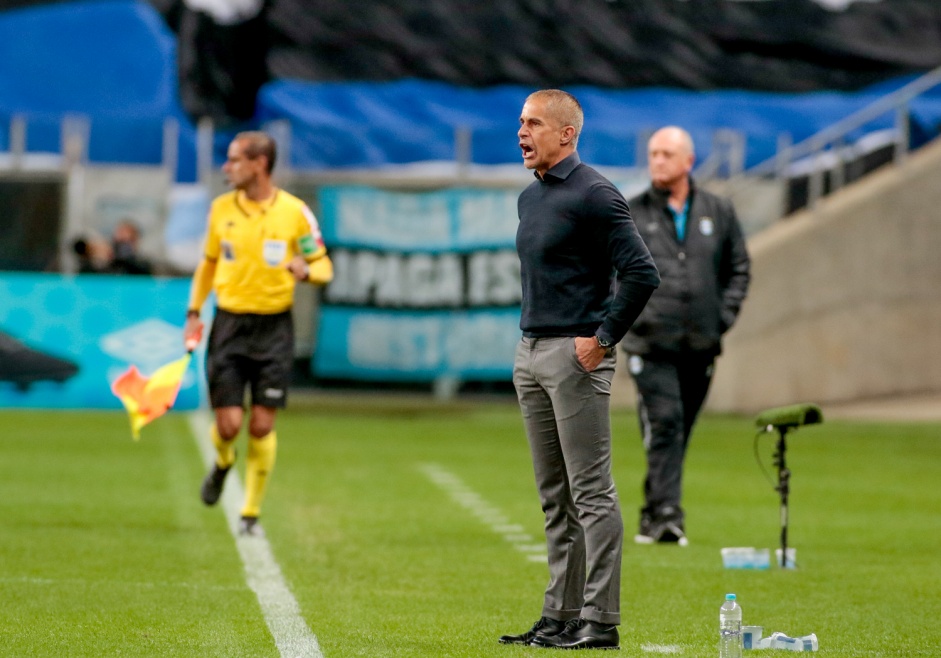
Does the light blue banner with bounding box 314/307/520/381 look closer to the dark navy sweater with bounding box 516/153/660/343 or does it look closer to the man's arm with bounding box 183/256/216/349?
the man's arm with bounding box 183/256/216/349

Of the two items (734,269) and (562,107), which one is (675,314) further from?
(562,107)

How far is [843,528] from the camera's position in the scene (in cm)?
1164

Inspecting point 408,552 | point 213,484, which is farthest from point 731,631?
point 213,484

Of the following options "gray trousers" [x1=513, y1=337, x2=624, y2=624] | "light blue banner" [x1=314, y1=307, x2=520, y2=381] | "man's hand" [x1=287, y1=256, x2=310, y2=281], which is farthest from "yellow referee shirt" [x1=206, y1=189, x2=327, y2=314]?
"light blue banner" [x1=314, y1=307, x2=520, y2=381]

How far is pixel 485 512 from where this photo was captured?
1227 cm

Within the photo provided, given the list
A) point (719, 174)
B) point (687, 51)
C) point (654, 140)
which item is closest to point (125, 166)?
point (719, 174)

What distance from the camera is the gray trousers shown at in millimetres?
6875

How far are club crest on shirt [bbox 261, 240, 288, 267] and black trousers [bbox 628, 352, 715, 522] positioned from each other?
82.9 inches

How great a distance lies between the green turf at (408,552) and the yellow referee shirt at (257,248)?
138cm

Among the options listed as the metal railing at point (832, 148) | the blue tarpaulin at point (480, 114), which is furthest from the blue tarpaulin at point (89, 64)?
the metal railing at point (832, 148)

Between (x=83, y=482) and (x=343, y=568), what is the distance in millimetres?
5024

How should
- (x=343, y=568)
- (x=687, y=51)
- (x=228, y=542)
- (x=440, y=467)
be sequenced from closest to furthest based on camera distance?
(x=343, y=568)
(x=228, y=542)
(x=440, y=467)
(x=687, y=51)

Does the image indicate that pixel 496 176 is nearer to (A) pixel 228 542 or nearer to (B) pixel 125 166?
(B) pixel 125 166

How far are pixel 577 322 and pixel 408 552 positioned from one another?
3.41m
